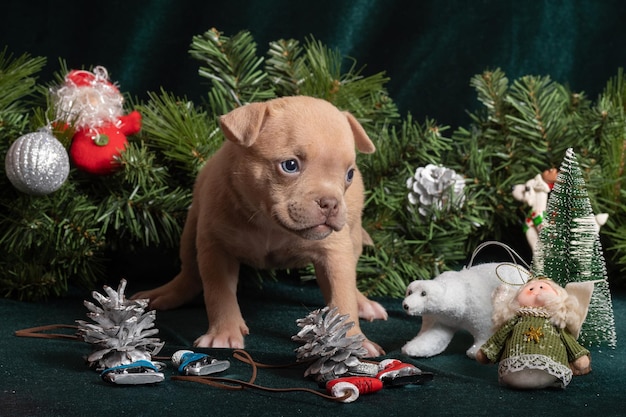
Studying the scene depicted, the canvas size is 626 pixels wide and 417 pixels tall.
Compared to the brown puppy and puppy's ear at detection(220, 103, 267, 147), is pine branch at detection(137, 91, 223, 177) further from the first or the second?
puppy's ear at detection(220, 103, 267, 147)

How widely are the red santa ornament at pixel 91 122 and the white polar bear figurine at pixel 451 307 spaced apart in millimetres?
1244

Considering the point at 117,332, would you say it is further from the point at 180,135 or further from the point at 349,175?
the point at 180,135

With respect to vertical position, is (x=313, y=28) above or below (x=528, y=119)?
above

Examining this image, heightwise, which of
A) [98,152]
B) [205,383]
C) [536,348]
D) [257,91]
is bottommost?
[205,383]

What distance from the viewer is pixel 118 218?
3166 millimetres

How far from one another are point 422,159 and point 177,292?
1.06 metres

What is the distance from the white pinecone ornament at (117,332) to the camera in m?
2.23

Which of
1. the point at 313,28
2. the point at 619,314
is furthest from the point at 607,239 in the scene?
the point at 313,28

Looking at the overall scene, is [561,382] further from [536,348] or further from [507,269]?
[507,269]

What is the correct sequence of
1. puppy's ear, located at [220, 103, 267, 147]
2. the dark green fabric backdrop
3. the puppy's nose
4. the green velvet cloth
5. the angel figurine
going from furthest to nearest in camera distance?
the dark green fabric backdrop < puppy's ear, located at [220, 103, 267, 147] < the puppy's nose < the angel figurine < the green velvet cloth

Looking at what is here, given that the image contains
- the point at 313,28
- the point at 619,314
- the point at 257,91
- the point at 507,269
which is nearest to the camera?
the point at 507,269

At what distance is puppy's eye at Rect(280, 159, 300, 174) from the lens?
242cm

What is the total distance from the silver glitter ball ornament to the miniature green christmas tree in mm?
1556

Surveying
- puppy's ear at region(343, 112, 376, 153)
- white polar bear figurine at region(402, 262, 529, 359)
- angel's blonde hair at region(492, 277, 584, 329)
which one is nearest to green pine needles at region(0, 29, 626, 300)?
puppy's ear at region(343, 112, 376, 153)
